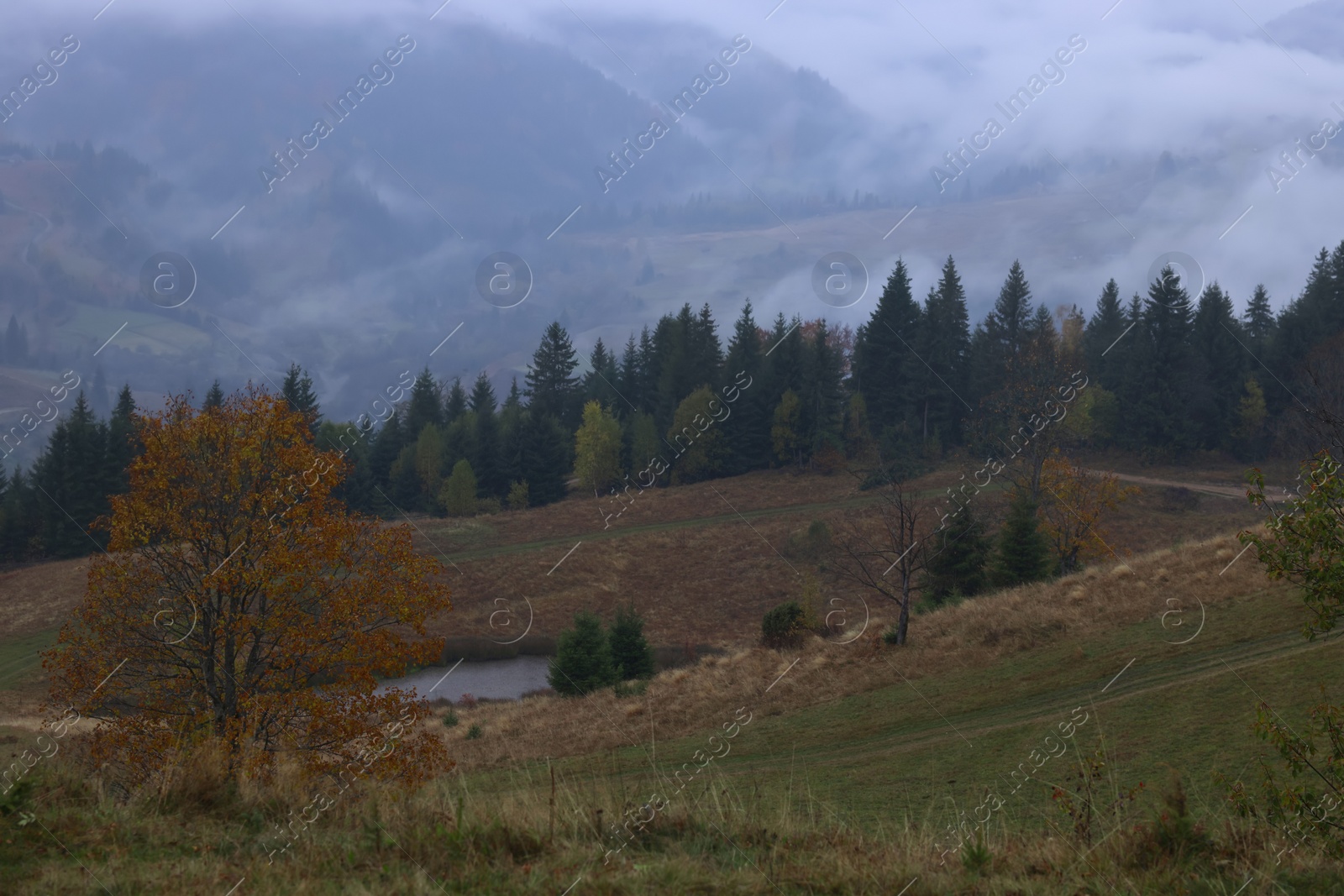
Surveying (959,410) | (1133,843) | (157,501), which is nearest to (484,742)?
(157,501)

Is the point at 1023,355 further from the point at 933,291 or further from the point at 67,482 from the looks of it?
the point at 67,482

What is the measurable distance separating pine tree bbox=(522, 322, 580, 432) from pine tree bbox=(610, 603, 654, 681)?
7002 cm

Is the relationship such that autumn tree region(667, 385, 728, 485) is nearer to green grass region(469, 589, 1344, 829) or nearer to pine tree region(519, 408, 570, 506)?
pine tree region(519, 408, 570, 506)

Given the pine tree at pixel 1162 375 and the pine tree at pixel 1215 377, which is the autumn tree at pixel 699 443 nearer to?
the pine tree at pixel 1162 375

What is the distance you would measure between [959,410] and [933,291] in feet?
56.6

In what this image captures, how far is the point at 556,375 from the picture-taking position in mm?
112250

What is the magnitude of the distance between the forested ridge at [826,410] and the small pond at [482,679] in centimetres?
2613

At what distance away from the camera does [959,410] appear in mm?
88375

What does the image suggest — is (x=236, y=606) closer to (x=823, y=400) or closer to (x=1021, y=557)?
(x=1021, y=557)

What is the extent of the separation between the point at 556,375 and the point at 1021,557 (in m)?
81.7

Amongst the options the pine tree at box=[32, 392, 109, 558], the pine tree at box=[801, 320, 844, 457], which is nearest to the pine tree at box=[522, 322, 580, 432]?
the pine tree at box=[801, 320, 844, 457]

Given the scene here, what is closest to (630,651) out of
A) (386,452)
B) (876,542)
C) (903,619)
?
(903,619)

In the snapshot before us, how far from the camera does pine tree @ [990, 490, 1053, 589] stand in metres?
37.0

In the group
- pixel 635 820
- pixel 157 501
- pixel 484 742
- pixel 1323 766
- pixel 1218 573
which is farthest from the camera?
pixel 484 742
